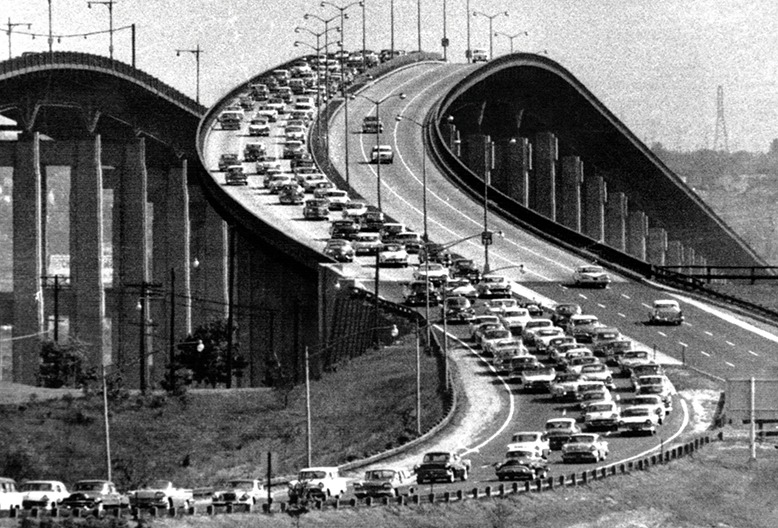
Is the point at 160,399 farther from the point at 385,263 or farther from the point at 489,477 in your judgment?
the point at 489,477

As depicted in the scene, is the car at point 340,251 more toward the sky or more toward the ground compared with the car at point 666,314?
more toward the sky

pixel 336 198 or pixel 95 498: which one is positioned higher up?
pixel 336 198

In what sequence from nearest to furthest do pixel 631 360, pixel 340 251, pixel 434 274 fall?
1. pixel 631 360
2. pixel 434 274
3. pixel 340 251

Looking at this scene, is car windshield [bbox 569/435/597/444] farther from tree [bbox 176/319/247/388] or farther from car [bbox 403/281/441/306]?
tree [bbox 176/319/247/388]

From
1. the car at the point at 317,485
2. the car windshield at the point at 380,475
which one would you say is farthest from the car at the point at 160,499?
the car windshield at the point at 380,475

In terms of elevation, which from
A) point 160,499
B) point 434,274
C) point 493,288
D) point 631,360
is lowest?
point 160,499

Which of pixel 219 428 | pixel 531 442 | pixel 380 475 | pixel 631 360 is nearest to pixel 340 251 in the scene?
pixel 219 428

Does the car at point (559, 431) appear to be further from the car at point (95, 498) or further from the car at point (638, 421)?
the car at point (95, 498)

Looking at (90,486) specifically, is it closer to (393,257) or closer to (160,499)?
(160,499)
